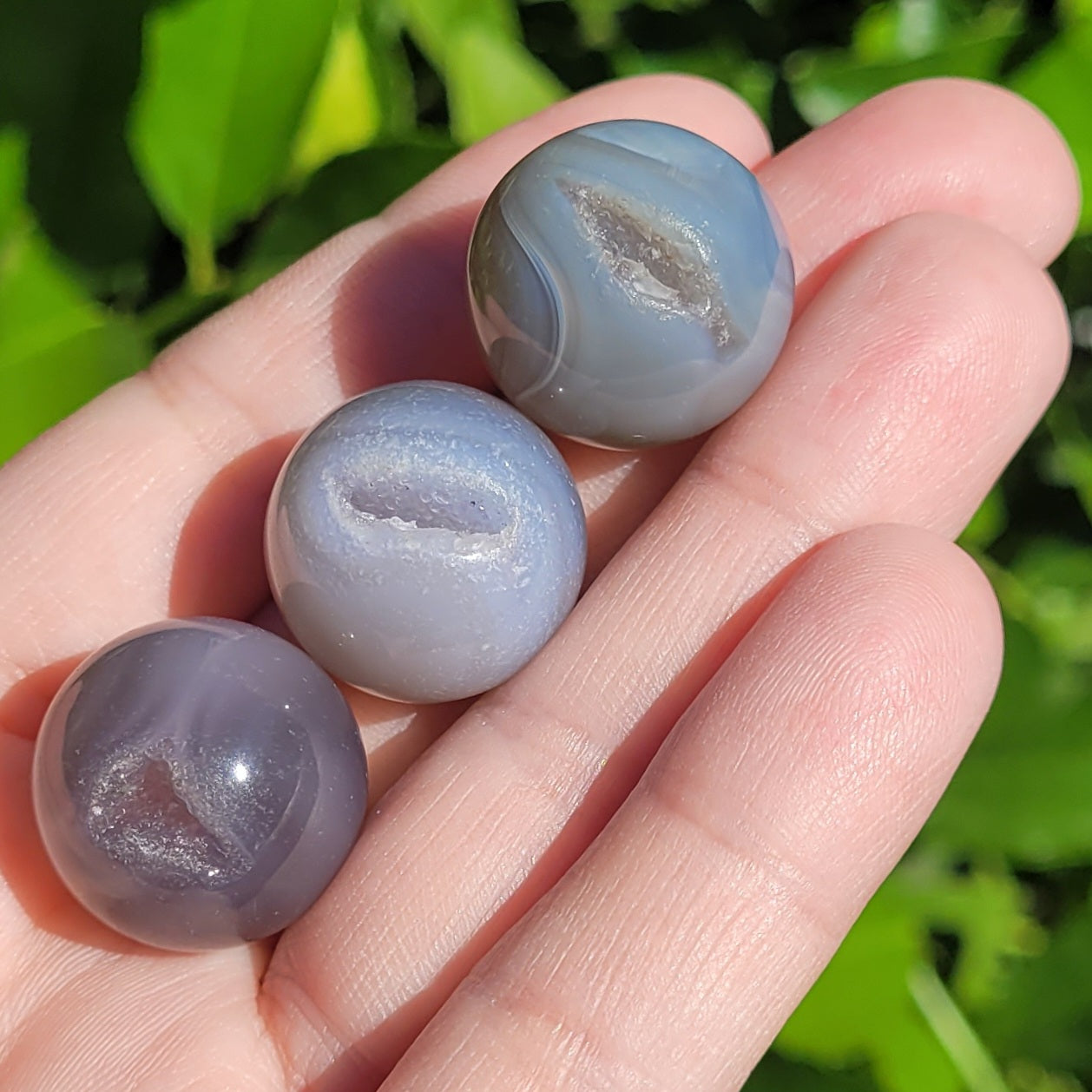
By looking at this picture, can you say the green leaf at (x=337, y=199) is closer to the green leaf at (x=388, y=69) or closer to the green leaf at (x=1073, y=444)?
the green leaf at (x=388, y=69)

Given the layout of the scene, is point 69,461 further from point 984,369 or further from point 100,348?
point 984,369

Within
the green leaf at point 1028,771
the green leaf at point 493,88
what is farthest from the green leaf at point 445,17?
the green leaf at point 1028,771

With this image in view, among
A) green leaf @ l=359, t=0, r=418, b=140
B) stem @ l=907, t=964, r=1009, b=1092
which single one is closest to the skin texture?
green leaf @ l=359, t=0, r=418, b=140

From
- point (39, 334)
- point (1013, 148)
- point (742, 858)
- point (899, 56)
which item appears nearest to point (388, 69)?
point (39, 334)

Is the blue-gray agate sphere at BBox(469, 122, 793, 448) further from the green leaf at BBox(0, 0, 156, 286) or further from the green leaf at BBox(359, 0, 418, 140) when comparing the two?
the green leaf at BBox(0, 0, 156, 286)

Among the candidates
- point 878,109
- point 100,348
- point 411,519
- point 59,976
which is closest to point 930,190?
point 878,109
